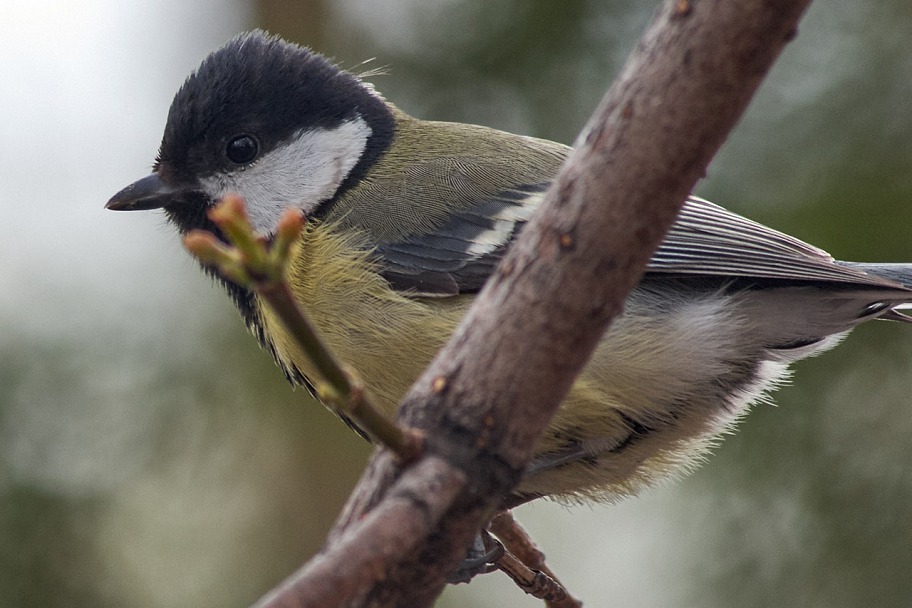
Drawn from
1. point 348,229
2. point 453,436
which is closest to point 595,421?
point 348,229

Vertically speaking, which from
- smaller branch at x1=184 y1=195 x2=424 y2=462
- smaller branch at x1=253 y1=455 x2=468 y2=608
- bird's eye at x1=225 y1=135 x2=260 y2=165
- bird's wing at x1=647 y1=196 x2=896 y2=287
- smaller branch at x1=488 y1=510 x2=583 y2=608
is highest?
bird's wing at x1=647 y1=196 x2=896 y2=287

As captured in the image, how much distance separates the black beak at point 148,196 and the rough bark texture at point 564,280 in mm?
1656

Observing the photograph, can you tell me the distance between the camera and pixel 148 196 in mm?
2793

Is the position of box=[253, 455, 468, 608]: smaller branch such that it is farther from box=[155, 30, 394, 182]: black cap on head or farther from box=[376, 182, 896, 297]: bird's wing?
box=[155, 30, 394, 182]: black cap on head

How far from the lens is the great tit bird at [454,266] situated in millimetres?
2369

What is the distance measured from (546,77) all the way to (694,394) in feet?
6.30

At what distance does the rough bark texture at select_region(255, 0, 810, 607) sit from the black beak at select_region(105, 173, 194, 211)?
166 cm

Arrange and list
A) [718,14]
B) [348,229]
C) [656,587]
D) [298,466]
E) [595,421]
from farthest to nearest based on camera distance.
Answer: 1. [298,466]
2. [656,587]
3. [348,229]
4. [595,421]
5. [718,14]

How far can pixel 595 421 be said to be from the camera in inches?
92.8

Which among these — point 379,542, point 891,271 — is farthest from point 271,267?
point 891,271

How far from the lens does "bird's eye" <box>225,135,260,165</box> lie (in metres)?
2.79

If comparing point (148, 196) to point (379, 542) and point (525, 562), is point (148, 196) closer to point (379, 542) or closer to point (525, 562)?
point (525, 562)

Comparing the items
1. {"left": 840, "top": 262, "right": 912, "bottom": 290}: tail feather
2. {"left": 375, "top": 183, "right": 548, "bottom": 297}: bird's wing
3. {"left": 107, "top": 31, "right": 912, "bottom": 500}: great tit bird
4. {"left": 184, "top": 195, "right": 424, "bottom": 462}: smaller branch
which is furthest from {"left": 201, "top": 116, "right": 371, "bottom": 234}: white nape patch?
{"left": 184, "top": 195, "right": 424, "bottom": 462}: smaller branch

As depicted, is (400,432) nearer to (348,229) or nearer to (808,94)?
(348,229)
